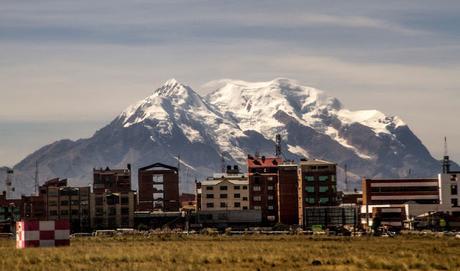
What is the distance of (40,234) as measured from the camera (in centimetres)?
10288

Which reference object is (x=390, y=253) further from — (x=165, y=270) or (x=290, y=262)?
(x=165, y=270)

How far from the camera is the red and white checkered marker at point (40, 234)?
102 metres

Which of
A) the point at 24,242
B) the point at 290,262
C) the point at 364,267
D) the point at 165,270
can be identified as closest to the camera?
the point at 165,270

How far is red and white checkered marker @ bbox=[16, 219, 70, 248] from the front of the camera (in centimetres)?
10238

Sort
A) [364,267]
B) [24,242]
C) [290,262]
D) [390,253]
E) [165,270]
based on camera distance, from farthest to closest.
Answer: [24,242], [390,253], [290,262], [364,267], [165,270]

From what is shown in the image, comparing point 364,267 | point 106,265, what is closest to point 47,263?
point 106,265

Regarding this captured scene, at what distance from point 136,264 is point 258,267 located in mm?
9385

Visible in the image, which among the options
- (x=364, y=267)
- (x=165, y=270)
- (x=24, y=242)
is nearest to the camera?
(x=165, y=270)

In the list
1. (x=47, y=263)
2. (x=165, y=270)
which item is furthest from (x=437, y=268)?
(x=47, y=263)

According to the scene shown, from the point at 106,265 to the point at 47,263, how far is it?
4892 mm

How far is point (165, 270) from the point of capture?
6888 cm

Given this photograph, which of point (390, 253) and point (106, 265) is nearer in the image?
point (106, 265)

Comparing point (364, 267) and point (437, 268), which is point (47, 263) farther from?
point (437, 268)

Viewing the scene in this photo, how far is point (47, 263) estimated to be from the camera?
77500mm
